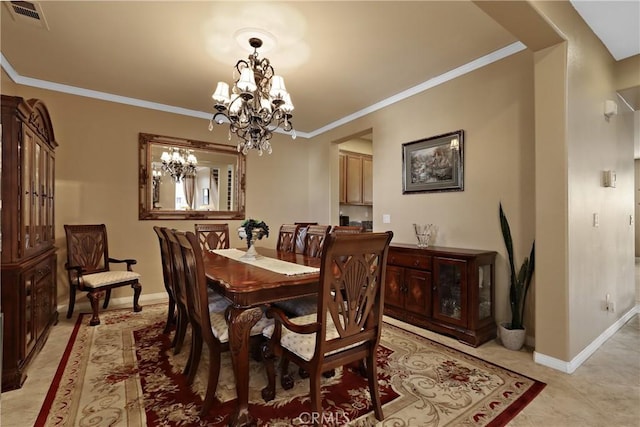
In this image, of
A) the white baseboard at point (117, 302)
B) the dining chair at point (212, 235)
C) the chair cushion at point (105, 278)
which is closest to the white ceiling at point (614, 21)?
the dining chair at point (212, 235)

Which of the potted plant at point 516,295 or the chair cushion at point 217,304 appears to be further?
the potted plant at point 516,295

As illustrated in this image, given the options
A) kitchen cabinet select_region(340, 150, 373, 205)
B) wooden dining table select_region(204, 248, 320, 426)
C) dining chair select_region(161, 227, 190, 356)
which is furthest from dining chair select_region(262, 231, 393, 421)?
kitchen cabinet select_region(340, 150, 373, 205)

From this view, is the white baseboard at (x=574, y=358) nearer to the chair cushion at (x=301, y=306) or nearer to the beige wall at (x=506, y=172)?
the beige wall at (x=506, y=172)

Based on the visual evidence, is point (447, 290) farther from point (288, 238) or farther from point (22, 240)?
point (22, 240)

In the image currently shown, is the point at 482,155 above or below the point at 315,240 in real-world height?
above

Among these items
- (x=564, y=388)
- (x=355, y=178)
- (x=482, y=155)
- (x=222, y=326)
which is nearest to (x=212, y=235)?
(x=222, y=326)

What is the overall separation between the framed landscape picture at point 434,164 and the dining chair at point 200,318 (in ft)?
8.05

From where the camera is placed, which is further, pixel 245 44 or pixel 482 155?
pixel 482 155

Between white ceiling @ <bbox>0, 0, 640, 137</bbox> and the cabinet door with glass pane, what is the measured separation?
6.66 feet

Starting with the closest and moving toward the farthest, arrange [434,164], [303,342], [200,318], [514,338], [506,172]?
[303,342], [200,318], [514,338], [506,172], [434,164]

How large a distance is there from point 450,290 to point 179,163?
3978 mm

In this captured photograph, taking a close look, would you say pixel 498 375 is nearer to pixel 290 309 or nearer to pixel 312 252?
pixel 290 309

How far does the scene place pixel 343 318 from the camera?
5.26 feet

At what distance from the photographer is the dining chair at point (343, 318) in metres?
1.47
